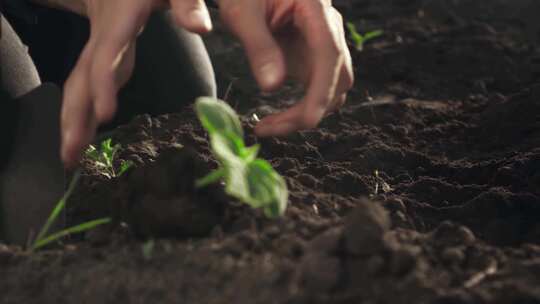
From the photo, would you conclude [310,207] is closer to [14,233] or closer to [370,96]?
[14,233]

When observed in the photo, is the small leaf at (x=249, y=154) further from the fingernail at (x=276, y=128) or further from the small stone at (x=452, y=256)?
the small stone at (x=452, y=256)

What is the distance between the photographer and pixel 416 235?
1424 mm

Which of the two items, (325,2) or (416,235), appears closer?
(416,235)

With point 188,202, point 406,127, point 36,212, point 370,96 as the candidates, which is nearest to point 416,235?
point 188,202

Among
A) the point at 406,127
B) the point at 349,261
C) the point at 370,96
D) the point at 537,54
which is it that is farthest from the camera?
the point at 537,54

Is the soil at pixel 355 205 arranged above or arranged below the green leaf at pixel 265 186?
below

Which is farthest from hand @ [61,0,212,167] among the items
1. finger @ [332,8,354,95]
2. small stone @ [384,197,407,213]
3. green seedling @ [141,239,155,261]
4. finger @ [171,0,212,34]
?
small stone @ [384,197,407,213]

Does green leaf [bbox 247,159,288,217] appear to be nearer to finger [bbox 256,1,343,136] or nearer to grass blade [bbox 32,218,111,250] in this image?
finger [bbox 256,1,343,136]

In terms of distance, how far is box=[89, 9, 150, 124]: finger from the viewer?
1303 mm

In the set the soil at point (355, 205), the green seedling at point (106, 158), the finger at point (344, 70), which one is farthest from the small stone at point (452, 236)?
the green seedling at point (106, 158)

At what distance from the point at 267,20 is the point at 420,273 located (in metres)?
0.76

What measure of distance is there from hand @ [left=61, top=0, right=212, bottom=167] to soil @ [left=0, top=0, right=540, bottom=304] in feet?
0.49

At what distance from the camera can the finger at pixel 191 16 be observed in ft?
4.73

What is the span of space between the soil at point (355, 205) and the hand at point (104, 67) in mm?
149
